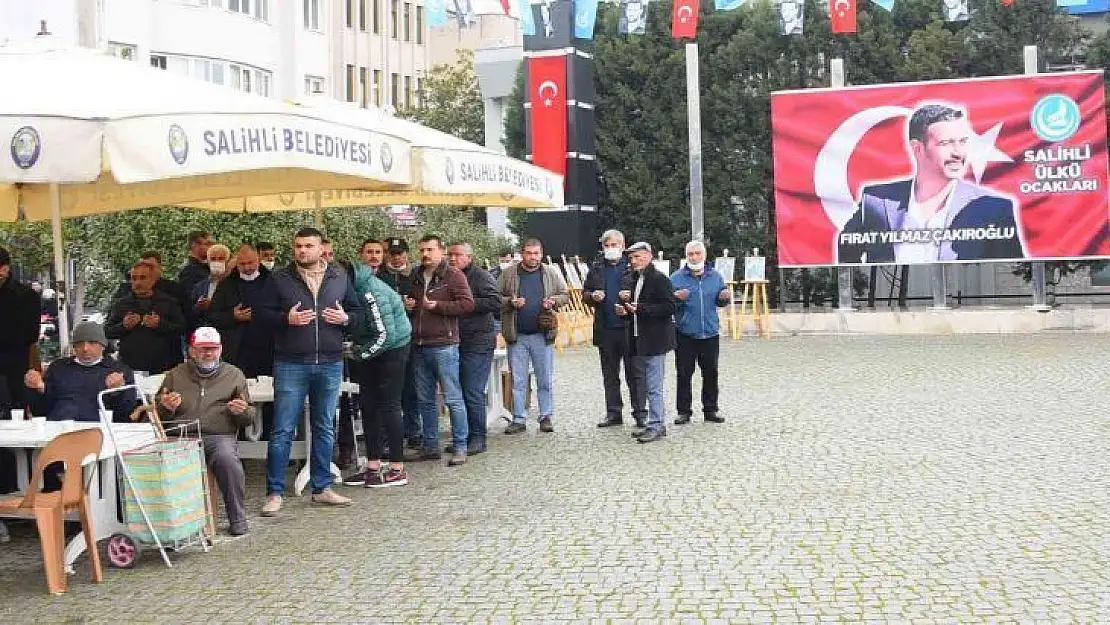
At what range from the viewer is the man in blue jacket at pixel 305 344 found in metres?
9.94

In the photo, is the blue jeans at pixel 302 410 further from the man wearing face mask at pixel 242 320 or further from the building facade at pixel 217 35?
the building facade at pixel 217 35

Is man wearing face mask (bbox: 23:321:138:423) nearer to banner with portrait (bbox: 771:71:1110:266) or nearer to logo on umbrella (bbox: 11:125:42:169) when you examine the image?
logo on umbrella (bbox: 11:125:42:169)

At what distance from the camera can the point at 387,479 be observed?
11.3 meters

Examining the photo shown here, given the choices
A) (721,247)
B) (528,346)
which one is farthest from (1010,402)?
(721,247)

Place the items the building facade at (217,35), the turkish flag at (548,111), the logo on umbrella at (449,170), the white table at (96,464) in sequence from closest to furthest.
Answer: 1. the white table at (96,464)
2. the logo on umbrella at (449,170)
3. the building facade at (217,35)
4. the turkish flag at (548,111)

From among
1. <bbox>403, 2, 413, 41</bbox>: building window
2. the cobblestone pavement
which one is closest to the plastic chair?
the cobblestone pavement

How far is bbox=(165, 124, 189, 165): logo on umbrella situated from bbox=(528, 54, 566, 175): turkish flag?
2415cm

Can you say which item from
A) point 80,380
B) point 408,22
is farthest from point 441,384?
point 408,22

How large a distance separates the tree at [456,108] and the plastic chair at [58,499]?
143 ft

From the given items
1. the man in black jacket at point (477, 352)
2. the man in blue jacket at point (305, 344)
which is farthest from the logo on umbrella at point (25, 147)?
the man in black jacket at point (477, 352)

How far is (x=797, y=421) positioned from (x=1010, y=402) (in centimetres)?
268

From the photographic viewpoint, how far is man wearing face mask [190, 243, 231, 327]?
12172 mm

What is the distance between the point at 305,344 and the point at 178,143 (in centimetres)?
214

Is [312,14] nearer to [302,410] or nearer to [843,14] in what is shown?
[843,14]
